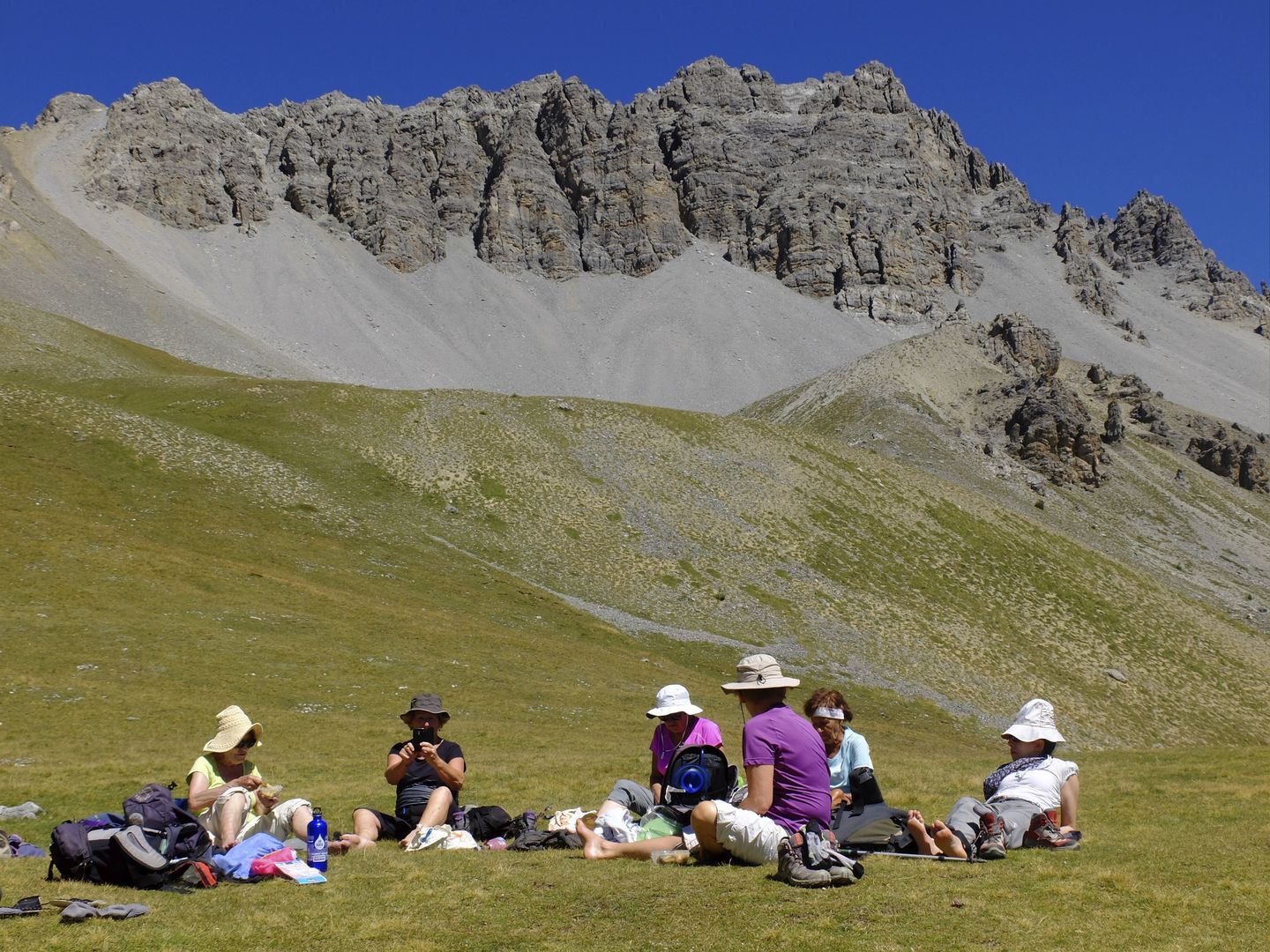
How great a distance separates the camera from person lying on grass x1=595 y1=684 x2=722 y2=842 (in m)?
13.8

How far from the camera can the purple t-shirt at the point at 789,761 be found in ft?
39.9

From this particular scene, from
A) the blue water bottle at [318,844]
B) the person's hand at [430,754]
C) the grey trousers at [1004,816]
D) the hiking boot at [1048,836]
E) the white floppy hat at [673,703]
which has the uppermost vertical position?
the white floppy hat at [673,703]

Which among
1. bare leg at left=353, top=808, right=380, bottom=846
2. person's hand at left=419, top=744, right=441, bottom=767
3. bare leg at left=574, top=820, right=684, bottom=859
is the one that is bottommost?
bare leg at left=353, top=808, right=380, bottom=846

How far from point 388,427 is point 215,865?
61.3 metres

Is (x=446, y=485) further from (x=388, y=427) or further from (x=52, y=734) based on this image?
(x=52, y=734)

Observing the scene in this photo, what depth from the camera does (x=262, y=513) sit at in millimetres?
54594

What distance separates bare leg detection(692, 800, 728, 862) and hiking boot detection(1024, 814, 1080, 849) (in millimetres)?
4897

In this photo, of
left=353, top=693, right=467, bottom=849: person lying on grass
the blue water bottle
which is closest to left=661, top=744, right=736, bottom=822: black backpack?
left=353, top=693, right=467, bottom=849: person lying on grass

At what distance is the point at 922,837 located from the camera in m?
13.1

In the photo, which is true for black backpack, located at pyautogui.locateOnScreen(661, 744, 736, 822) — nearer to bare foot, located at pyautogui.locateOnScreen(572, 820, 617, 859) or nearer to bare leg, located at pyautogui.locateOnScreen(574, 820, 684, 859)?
bare leg, located at pyautogui.locateOnScreen(574, 820, 684, 859)

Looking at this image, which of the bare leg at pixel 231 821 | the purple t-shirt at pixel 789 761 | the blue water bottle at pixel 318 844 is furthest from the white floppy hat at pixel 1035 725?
the bare leg at pixel 231 821

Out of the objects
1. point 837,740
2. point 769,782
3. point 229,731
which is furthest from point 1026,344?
point 229,731

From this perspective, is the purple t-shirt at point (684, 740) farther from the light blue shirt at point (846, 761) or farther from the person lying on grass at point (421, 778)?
the person lying on grass at point (421, 778)

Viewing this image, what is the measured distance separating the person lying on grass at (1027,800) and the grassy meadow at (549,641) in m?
0.62
